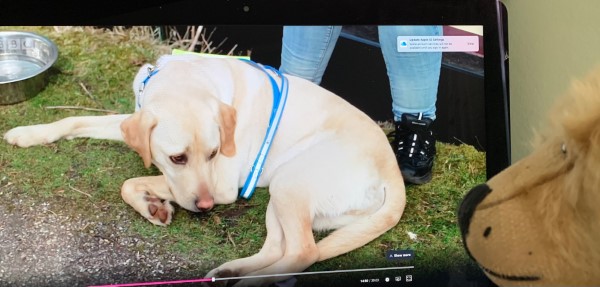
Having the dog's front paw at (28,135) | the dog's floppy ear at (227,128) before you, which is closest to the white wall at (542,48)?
the dog's floppy ear at (227,128)

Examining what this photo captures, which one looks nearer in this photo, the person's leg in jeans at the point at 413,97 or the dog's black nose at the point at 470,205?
the dog's black nose at the point at 470,205

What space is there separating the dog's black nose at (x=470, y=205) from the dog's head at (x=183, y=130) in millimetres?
313

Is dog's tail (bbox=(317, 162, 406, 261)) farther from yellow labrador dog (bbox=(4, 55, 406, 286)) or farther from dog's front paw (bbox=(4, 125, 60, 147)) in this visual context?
dog's front paw (bbox=(4, 125, 60, 147))

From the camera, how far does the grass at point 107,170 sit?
2.52 ft

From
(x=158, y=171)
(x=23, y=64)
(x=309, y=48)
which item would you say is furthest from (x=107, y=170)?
(x=309, y=48)

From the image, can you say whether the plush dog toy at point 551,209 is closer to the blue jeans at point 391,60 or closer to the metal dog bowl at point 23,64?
the blue jeans at point 391,60

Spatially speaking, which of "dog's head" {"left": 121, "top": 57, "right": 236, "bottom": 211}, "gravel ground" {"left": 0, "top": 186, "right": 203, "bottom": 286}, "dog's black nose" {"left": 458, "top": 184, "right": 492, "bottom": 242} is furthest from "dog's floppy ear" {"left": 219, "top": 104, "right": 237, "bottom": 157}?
"dog's black nose" {"left": 458, "top": 184, "right": 492, "bottom": 242}

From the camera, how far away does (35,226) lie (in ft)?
2.52

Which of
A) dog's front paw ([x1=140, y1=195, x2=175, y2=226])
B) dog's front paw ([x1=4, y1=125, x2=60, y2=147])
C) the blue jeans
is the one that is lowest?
dog's front paw ([x1=140, y1=195, x2=175, y2=226])

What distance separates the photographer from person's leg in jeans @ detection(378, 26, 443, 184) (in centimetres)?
79

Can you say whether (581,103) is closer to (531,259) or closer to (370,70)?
(531,259)

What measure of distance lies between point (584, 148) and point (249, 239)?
1.41ft

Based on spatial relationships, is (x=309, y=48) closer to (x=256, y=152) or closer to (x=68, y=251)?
(x=256, y=152)

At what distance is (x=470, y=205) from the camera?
57 cm
